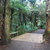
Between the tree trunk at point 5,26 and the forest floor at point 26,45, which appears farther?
the tree trunk at point 5,26

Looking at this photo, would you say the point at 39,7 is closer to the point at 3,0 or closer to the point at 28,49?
the point at 3,0

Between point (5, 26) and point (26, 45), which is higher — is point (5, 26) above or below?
above

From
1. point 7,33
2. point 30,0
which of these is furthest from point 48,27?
point 30,0

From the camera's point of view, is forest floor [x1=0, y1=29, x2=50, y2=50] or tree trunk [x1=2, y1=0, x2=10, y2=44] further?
tree trunk [x1=2, y1=0, x2=10, y2=44]

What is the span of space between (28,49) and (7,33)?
6.99ft

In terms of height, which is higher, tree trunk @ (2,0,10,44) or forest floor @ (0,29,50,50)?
tree trunk @ (2,0,10,44)

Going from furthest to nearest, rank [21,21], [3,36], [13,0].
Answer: [21,21], [13,0], [3,36]

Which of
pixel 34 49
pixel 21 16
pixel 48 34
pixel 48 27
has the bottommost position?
pixel 34 49

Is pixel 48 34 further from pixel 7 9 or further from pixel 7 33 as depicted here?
pixel 7 9

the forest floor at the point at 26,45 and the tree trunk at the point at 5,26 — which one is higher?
the tree trunk at the point at 5,26

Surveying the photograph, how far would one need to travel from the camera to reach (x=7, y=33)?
18.3ft

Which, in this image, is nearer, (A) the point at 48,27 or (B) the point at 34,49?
(B) the point at 34,49

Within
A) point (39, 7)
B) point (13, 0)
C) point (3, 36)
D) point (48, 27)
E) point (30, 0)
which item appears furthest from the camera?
point (39, 7)

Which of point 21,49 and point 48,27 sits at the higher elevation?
point 48,27
